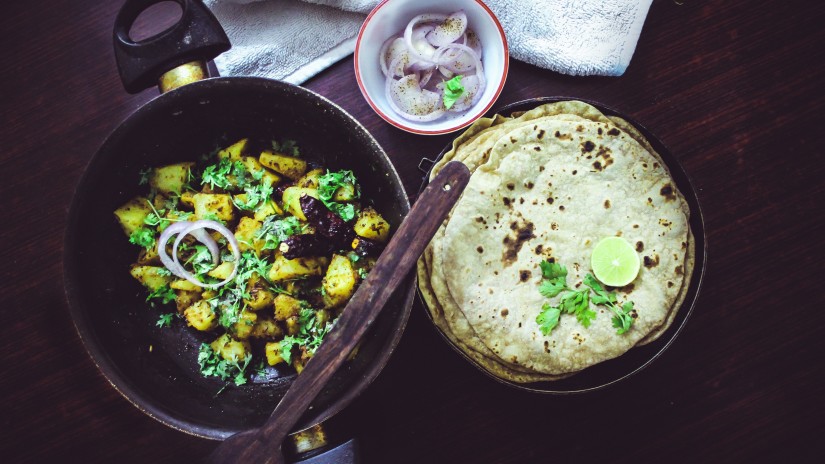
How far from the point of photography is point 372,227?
173cm

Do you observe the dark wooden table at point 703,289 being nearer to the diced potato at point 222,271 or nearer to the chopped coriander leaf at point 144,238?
the chopped coriander leaf at point 144,238

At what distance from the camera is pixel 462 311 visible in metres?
1.72

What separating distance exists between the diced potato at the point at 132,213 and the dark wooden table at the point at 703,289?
36 centimetres

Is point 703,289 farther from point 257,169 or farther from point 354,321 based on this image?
point 257,169

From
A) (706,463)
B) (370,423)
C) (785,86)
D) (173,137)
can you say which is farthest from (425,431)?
(785,86)

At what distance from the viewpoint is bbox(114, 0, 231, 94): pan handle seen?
1611 millimetres

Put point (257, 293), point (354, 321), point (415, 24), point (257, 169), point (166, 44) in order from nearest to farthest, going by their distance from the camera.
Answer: point (354, 321) < point (166, 44) < point (257, 293) < point (257, 169) < point (415, 24)

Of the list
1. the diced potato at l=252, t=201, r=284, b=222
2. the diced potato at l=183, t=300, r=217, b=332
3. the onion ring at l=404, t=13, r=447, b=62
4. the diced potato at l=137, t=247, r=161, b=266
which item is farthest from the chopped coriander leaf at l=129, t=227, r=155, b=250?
the onion ring at l=404, t=13, r=447, b=62

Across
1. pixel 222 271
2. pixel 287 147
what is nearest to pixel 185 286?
pixel 222 271

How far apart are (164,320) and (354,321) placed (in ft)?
2.69

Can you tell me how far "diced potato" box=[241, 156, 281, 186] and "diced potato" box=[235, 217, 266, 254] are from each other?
149mm

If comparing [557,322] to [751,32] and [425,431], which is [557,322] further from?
[751,32]

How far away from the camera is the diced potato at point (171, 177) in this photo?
183 centimetres

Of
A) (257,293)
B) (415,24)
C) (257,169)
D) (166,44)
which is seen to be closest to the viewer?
(166,44)
